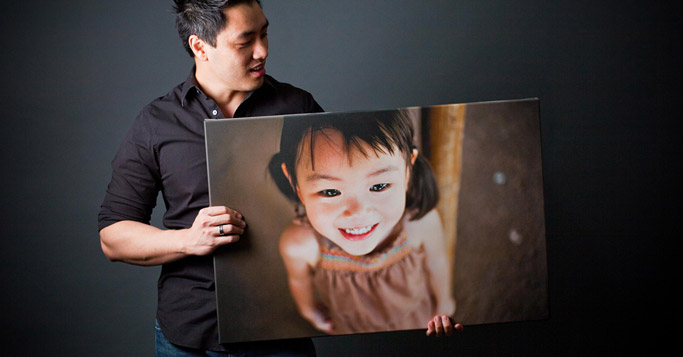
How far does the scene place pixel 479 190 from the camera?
1.23 metres

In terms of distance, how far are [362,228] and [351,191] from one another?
0.08 metres

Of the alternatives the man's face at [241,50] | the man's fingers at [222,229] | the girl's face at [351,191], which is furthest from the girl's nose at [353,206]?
the man's face at [241,50]

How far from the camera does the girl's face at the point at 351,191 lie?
122cm

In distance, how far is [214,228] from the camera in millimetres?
1172

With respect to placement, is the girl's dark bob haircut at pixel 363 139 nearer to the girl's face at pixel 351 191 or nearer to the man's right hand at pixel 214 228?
the girl's face at pixel 351 191

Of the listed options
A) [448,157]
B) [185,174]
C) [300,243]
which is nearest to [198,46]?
[185,174]

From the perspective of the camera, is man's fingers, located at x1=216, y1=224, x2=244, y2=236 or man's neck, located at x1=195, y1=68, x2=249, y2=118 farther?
man's neck, located at x1=195, y1=68, x2=249, y2=118

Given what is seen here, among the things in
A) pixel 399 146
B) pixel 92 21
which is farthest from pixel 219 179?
pixel 92 21

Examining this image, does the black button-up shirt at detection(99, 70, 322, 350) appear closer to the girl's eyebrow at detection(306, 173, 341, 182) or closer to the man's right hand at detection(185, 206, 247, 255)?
the man's right hand at detection(185, 206, 247, 255)

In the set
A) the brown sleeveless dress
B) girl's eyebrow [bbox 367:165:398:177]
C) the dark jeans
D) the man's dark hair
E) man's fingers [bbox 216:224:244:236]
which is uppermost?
A: the man's dark hair

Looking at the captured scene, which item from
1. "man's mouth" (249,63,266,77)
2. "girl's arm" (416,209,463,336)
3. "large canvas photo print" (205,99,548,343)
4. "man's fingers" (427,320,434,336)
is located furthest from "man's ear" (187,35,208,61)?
"man's fingers" (427,320,434,336)

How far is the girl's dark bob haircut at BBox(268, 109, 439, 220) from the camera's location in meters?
1.21

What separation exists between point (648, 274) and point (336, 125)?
1501 millimetres

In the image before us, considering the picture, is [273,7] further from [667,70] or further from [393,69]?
[667,70]
